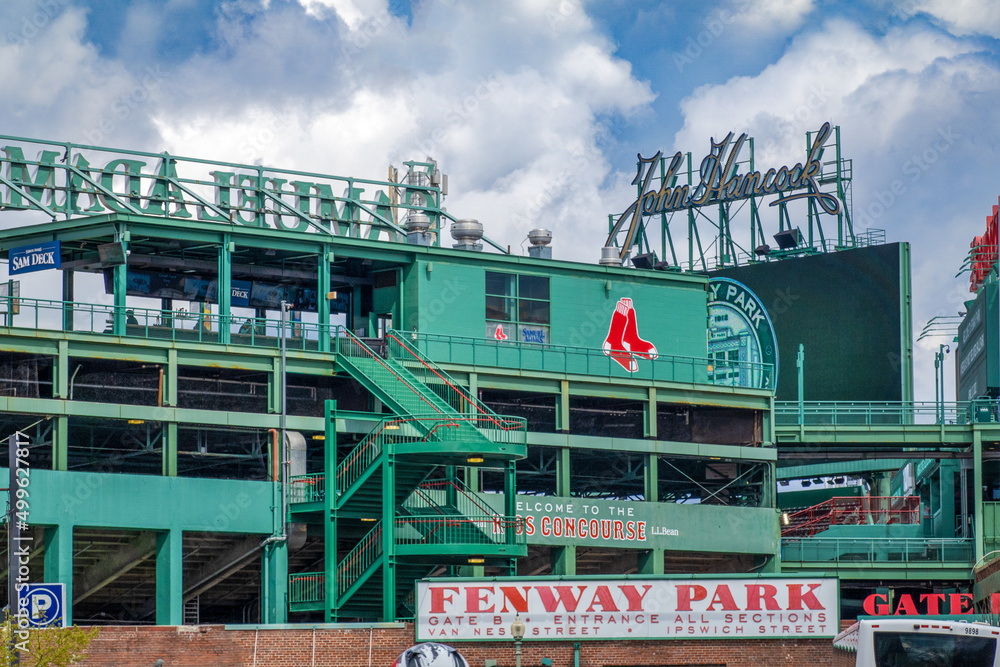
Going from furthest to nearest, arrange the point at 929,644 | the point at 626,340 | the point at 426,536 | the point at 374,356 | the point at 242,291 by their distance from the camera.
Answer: the point at 242,291 < the point at 626,340 < the point at 374,356 < the point at 426,536 < the point at 929,644

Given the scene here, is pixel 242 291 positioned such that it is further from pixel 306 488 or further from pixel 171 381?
pixel 306 488

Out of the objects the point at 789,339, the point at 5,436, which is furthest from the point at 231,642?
the point at 789,339

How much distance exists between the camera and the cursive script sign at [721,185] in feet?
260

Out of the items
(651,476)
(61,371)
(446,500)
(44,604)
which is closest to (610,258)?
(651,476)

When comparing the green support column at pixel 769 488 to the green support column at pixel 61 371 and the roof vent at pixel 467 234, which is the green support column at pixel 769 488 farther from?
the green support column at pixel 61 371

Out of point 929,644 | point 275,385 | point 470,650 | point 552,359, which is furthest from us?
point 552,359

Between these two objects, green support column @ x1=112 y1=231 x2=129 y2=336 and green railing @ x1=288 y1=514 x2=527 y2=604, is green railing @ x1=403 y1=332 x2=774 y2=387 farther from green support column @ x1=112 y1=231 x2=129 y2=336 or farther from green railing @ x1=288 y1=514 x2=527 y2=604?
green support column @ x1=112 y1=231 x2=129 y2=336

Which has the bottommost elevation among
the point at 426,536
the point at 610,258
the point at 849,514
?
the point at 849,514

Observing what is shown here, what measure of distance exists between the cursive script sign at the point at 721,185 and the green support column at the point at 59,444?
39242 millimetres

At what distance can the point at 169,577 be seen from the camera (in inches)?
2096

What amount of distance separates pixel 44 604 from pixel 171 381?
13344 mm

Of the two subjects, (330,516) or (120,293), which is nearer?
(330,516)

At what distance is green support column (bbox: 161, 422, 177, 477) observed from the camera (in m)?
53.8

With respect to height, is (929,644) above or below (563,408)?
below
